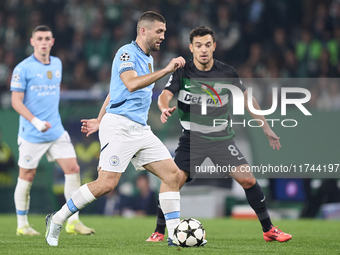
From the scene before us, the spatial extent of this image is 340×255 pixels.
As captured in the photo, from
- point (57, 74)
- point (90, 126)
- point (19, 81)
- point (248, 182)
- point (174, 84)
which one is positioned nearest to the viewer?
point (90, 126)

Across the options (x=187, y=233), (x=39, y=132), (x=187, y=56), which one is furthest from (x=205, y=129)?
(x=187, y=56)

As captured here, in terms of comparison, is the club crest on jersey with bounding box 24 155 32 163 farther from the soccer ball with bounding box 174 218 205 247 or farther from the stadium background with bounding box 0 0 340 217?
the stadium background with bounding box 0 0 340 217

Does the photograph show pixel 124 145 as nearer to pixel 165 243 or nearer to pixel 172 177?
pixel 172 177

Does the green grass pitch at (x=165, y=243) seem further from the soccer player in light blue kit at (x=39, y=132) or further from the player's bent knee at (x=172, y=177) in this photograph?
the player's bent knee at (x=172, y=177)

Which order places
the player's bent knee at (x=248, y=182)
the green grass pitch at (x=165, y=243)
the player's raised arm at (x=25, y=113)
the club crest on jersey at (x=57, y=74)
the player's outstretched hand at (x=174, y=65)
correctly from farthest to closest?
the club crest on jersey at (x=57, y=74)
the player's raised arm at (x=25, y=113)
the player's bent knee at (x=248, y=182)
the green grass pitch at (x=165, y=243)
the player's outstretched hand at (x=174, y=65)

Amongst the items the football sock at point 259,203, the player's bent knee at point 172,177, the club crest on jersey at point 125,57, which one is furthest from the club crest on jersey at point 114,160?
the football sock at point 259,203

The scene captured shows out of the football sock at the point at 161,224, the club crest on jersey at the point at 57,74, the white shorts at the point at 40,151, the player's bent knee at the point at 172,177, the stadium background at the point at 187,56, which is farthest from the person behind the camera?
the stadium background at the point at 187,56

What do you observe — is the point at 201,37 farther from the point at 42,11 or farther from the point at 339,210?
the point at 42,11

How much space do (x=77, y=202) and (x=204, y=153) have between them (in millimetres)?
1744

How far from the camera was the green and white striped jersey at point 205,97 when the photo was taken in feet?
22.5

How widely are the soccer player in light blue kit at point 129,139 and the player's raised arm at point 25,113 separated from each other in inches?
55.1

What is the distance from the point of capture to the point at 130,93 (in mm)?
5852

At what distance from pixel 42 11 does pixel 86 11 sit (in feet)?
3.98

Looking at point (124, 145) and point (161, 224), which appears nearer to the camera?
point (124, 145)
